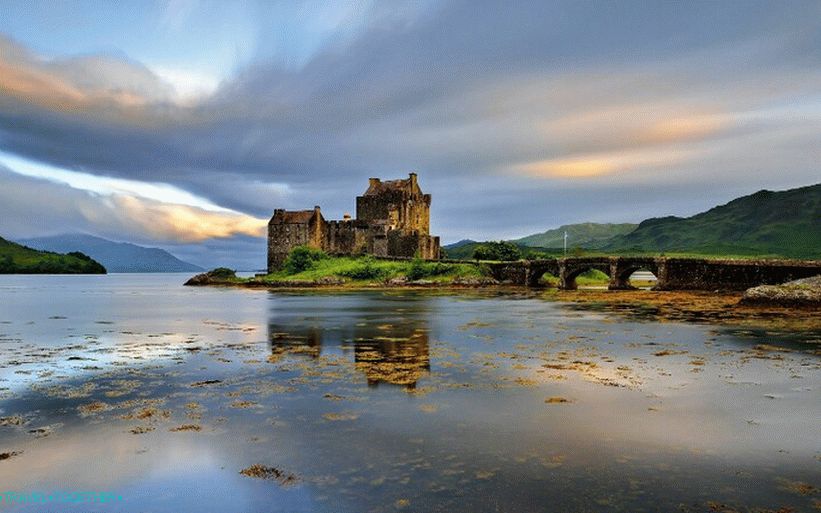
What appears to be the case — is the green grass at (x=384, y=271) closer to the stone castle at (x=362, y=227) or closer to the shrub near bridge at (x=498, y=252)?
the stone castle at (x=362, y=227)

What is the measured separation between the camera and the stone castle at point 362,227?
4373 inches

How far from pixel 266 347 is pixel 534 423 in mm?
14993

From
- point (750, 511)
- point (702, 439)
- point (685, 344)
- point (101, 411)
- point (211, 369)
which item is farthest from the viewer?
point (685, 344)

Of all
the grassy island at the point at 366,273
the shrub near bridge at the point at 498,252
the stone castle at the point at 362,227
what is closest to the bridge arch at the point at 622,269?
the grassy island at the point at 366,273

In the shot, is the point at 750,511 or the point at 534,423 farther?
the point at 534,423

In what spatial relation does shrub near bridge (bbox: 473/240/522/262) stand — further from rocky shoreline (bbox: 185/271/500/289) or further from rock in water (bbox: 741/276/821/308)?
rock in water (bbox: 741/276/821/308)

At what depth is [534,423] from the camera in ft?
35.8

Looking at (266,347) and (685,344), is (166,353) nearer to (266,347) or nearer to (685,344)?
(266,347)

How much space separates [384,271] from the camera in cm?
9756

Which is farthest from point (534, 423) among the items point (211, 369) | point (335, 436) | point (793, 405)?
point (211, 369)

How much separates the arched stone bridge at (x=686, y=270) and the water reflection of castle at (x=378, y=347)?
40135 mm

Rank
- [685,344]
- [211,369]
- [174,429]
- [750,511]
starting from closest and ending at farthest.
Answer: [750,511] → [174,429] → [211,369] → [685,344]

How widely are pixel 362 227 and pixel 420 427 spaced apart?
4078 inches

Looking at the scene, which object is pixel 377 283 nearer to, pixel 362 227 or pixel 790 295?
pixel 362 227
